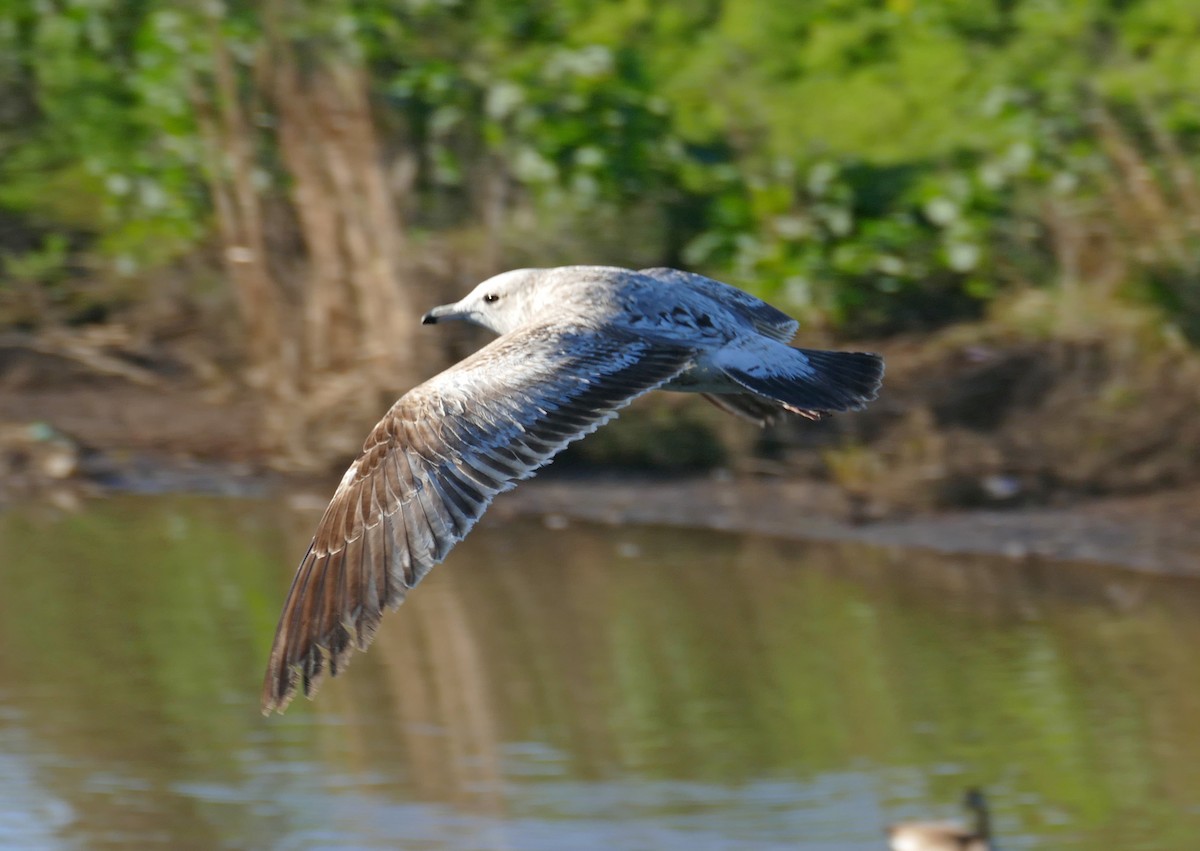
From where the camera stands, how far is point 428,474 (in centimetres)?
436

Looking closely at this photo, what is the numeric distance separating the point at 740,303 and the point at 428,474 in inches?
52.5

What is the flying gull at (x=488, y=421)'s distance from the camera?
14.0 feet

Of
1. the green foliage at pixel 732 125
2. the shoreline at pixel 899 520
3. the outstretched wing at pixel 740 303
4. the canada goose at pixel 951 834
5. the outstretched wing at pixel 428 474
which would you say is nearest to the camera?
the outstretched wing at pixel 428 474

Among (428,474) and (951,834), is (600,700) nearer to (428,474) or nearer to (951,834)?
(951,834)

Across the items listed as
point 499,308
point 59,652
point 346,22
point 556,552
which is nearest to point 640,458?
point 556,552

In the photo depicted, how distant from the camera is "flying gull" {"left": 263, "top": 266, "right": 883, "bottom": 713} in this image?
4.28 meters

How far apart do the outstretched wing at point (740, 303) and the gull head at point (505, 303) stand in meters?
0.27

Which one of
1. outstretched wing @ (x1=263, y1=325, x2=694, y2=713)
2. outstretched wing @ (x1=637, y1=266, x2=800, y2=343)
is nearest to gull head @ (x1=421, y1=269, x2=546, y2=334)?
outstretched wing @ (x1=637, y1=266, x2=800, y2=343)

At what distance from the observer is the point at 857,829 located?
253 inches

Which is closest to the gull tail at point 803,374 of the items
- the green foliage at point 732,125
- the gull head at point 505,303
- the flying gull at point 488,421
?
the flying gull at point 488,421

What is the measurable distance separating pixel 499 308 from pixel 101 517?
16.5ft

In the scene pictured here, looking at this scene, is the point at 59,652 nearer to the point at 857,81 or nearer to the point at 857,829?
the point at 857,829

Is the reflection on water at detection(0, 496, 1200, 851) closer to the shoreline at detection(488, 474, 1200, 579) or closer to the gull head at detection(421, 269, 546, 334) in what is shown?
the shoreline at detection(488, 474, 1200, 579)

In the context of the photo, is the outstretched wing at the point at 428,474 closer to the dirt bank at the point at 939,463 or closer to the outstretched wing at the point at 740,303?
the outstretched wing at the point at 740,303
